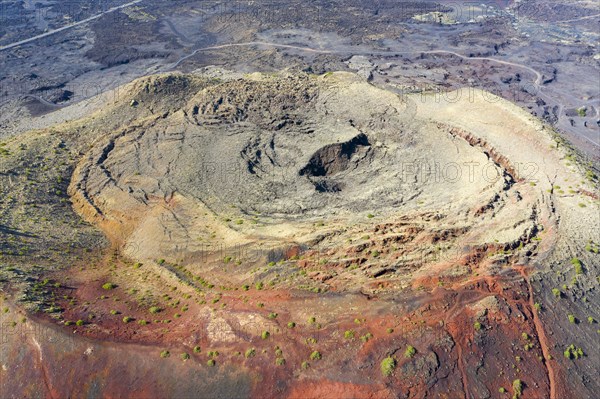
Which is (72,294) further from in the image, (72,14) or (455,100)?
(72,14)

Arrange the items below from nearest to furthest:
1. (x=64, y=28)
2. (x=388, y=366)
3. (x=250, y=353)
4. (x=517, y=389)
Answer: (x=517, y=389)
(x=388, y=366)
(x=250, y=353)
(x=64, y=28)

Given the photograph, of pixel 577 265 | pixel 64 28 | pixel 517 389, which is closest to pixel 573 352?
pixel 517 389

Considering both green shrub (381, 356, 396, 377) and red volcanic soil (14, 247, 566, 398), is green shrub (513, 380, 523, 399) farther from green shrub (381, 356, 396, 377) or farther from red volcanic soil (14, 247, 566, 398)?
green shrub (381, 356, 396, 377)

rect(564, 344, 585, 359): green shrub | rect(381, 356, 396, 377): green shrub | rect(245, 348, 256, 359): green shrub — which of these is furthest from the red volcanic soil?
→ rect(564, 344, 585, 359): green shrub

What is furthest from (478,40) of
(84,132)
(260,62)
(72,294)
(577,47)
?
(72,294)

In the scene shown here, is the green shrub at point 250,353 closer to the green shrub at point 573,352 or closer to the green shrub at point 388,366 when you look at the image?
the green shrub at point 388,366

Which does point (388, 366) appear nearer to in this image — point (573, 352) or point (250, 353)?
point (250, 353)

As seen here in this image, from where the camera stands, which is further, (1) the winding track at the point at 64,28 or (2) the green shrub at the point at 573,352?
(1) the winding track at the point at 64,28

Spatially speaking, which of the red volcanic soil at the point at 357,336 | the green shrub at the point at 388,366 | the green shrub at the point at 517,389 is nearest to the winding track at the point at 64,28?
the red volcanic soil at the point at 357,336

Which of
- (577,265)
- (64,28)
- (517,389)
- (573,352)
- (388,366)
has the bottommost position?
(573,352)
